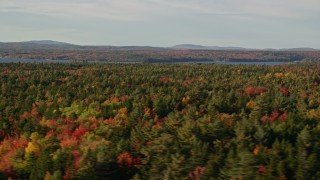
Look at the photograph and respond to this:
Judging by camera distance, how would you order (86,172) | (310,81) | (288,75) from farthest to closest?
(288,75) < (310,81) < (86,172)

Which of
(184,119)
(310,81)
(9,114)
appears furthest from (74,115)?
(310,81)

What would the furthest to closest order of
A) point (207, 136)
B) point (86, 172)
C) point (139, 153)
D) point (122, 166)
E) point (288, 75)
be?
point (288, 75), point (207, 136), point (139, 153), point (122, 166), point (86, 172)

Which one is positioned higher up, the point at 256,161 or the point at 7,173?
the point at 256,161

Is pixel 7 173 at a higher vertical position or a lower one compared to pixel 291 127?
lower

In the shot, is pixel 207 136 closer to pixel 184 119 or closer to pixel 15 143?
pixel 184 119

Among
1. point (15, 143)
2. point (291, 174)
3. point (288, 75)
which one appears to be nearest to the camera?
point (291, 174)

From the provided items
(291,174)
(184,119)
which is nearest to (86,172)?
(291,174)

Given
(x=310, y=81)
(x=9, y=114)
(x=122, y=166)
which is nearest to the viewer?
(x=122, y=166)

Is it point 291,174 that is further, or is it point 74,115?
point 74,115

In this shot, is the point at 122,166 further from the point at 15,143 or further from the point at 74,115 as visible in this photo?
the point at 74,115
